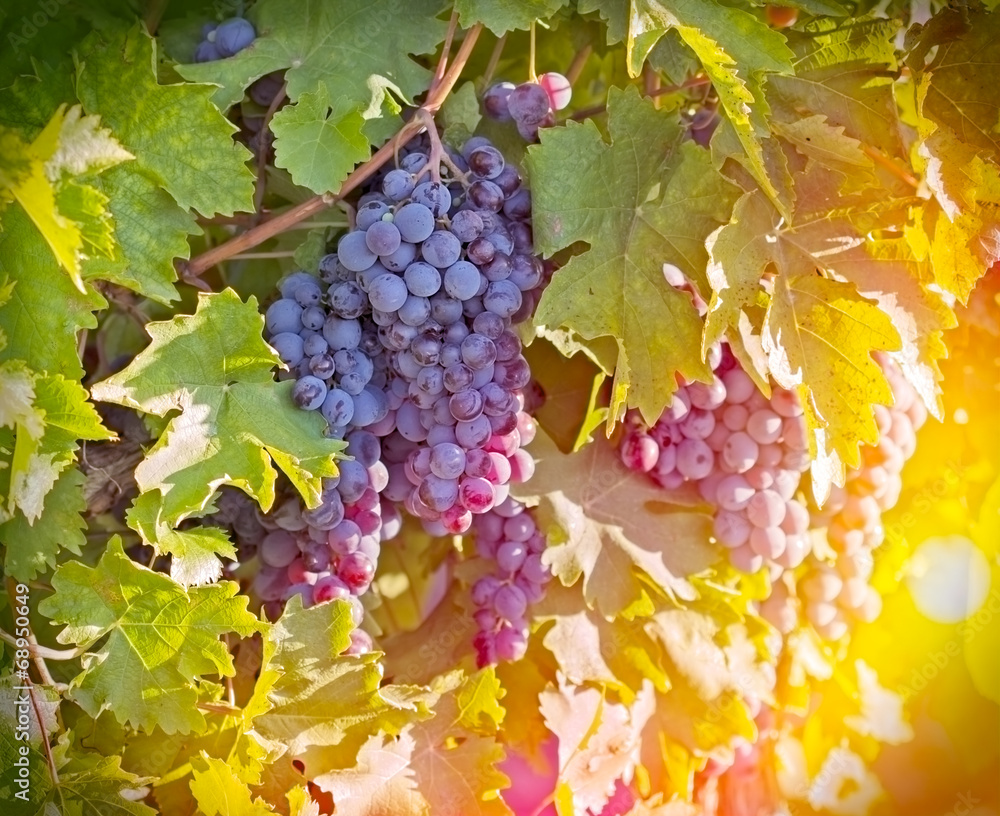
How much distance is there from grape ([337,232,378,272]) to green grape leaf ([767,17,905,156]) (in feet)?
1.24

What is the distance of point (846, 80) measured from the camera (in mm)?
797

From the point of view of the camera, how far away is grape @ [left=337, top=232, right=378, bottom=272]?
0.72 meters

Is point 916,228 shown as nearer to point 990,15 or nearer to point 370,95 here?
point 990,15

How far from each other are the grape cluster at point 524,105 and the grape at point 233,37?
22 centimetres

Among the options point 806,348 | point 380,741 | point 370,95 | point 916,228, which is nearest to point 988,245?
point 916,228

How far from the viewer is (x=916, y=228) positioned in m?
0.81

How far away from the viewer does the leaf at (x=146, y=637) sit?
716 millimetres

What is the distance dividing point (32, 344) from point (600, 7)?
0.53 metres

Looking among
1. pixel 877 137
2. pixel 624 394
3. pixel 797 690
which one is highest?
pixel 877 137

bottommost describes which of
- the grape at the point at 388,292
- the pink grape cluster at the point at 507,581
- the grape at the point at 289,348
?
the pink grape cluster at the point at 507,581

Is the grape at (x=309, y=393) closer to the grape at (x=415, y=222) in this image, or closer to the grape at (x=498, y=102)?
the grape at (x=415, y=222)

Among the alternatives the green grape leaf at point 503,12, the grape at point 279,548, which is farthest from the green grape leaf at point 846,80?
the grape at point 279,548

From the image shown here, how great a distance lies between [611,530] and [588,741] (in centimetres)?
21

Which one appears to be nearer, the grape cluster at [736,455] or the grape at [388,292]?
the grape at [388,292]
